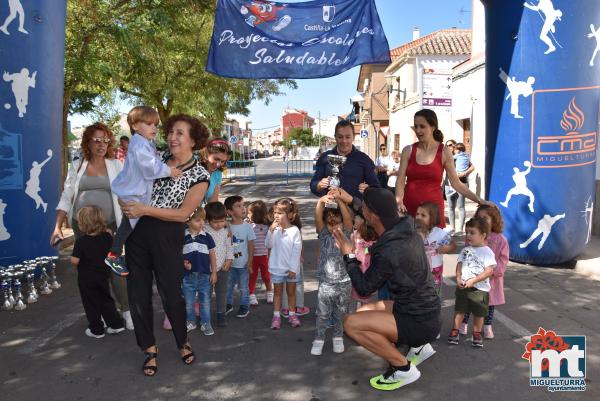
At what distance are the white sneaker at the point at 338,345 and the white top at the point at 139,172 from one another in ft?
6.35

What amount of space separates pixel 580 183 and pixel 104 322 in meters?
6.17

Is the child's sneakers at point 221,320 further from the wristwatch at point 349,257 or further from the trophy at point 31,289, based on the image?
the trophy at point 31,289

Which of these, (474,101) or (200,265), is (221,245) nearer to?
(200,265)

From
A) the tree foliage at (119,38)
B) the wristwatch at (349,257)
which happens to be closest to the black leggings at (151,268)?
the wristwatch at (349,257)

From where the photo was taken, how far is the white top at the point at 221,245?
4695mm

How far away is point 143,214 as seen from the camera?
11.3 ft

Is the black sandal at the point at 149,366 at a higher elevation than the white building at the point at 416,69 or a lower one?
lower

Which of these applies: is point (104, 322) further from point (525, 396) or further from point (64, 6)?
point (64, 6)

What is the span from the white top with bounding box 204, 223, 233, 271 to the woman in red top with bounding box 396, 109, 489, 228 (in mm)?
1669

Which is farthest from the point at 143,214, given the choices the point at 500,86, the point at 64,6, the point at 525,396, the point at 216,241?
the point at 500,86

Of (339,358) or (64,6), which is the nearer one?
(339,358)

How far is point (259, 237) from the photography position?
17.6 ft

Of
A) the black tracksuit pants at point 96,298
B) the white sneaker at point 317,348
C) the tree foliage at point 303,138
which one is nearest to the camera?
the white sneaker at point 317,348

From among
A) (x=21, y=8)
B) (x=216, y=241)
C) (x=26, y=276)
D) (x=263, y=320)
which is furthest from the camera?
(x=26, y=276)
